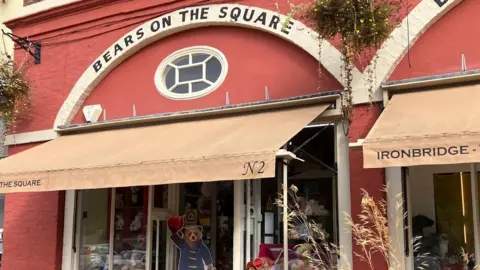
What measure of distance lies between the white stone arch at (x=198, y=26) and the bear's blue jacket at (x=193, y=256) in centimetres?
258

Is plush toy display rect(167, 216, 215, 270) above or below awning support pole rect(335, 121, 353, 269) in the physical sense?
below

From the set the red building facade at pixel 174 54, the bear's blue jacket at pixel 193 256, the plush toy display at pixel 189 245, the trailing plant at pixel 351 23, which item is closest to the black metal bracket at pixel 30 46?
the red building facade at pixel 174 54

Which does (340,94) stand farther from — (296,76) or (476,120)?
(476,120)

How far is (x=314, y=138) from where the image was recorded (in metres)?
6.77

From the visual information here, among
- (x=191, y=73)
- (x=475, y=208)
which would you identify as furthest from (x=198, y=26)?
(x=475, y=208)

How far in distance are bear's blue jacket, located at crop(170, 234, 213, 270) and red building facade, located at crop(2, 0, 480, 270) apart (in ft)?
5.57

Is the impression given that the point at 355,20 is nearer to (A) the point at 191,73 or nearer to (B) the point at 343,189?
(B) the point at 343,189

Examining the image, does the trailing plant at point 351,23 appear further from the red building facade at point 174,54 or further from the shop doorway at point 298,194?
the shop doorway at point 298,194

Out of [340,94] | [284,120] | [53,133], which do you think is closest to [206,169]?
[284,120]

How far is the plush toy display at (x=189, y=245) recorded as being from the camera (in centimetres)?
714

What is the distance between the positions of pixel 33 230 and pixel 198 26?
379 cm

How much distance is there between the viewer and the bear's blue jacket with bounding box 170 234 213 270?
713 centimetres

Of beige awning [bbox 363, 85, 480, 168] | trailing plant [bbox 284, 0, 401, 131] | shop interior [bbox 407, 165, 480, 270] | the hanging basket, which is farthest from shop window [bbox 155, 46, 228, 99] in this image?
shop interior [bbox 407, 165, 480, 270]

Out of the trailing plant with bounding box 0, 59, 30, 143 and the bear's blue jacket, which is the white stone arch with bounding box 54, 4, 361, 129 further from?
the bear's blue jacket
